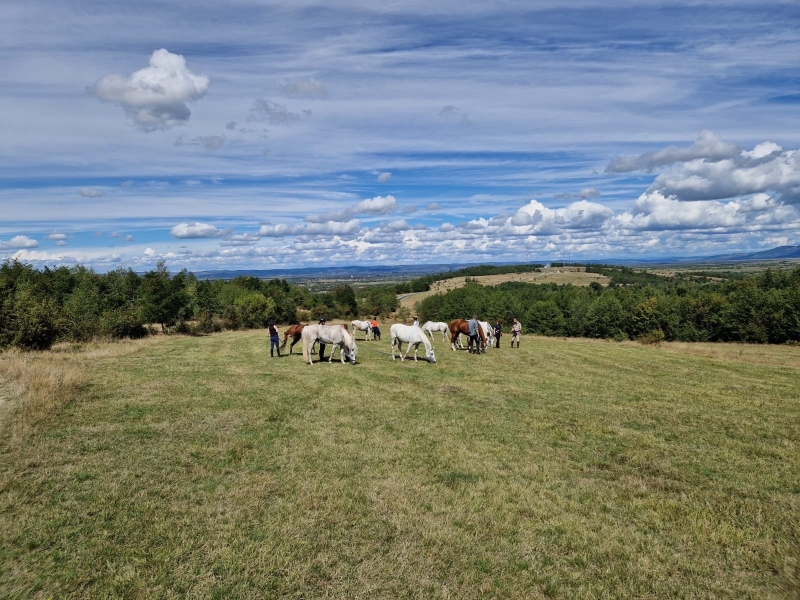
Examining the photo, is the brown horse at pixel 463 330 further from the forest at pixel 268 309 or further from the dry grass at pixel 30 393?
the forest at pixel 268 309

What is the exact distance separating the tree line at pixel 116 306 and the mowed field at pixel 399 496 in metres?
17.4

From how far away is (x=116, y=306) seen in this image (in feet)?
181

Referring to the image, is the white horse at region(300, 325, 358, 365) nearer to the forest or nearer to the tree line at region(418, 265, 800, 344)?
the forest

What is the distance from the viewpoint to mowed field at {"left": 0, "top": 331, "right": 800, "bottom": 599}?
237 inches

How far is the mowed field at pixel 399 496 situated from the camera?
602cm

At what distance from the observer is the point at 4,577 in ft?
18.8

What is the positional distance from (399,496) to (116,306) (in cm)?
5831

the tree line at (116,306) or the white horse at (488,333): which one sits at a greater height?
the tree line at (116,306)

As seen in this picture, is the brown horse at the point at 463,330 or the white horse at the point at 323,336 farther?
the brown horse at the point at 463,330

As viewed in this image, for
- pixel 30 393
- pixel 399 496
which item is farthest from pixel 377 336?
pixel 399 496

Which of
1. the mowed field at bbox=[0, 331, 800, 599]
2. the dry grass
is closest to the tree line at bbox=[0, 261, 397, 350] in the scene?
the dry grass

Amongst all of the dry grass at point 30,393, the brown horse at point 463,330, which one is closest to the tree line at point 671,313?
the brown horse at point 463,330

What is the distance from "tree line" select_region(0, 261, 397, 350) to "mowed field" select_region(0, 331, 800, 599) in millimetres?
17416

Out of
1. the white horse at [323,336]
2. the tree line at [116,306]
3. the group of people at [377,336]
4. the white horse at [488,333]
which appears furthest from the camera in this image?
the white horse at [488,333]
